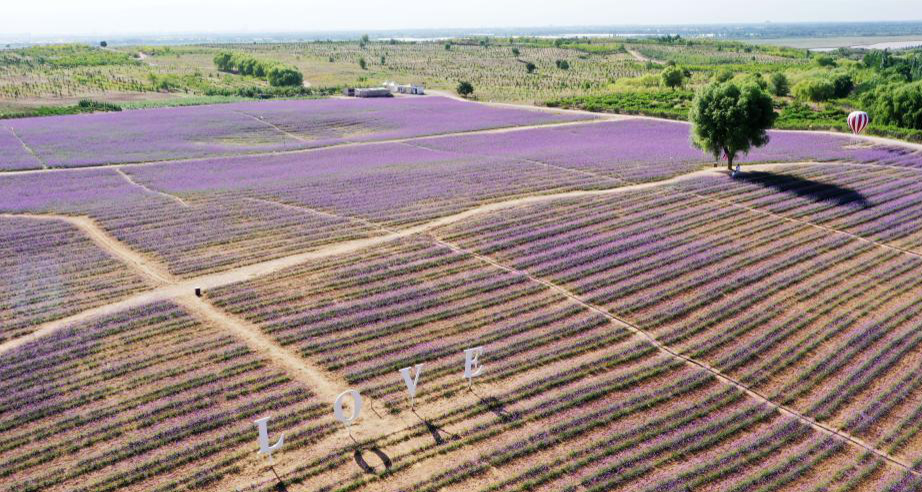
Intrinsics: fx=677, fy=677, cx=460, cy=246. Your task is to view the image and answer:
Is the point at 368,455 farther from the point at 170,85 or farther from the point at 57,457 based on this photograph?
the point at 170,85

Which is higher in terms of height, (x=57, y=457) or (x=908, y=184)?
(x=908, y=184)

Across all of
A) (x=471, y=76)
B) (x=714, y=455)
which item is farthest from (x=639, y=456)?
(x=471, y=76)

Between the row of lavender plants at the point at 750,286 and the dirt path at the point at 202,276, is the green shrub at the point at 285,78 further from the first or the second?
the row of lavender plants at the point at 750,286

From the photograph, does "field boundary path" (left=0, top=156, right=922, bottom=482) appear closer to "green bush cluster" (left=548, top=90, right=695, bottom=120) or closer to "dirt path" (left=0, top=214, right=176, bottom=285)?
"dirt path" (left=0, top=214, right=176, bottom=285)

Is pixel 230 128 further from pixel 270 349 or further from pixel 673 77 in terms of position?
pixel 673 77

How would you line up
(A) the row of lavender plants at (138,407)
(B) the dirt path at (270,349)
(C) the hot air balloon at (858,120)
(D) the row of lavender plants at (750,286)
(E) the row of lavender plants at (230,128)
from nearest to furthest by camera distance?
1. (A) the row of lavender plants at (138,407)
2. (B) the dirt path at (270,349)
3. (D) the row of lavender plants at (750,286)
4. (C) the hot air balloon at (858,120)
5. (E) the row of lavender plants at (230,128)

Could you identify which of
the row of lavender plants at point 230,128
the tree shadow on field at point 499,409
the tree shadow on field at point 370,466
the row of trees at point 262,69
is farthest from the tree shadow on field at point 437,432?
the row of trees at point 262,69

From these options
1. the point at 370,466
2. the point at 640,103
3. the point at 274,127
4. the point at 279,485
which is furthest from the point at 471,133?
the point at 279,485
